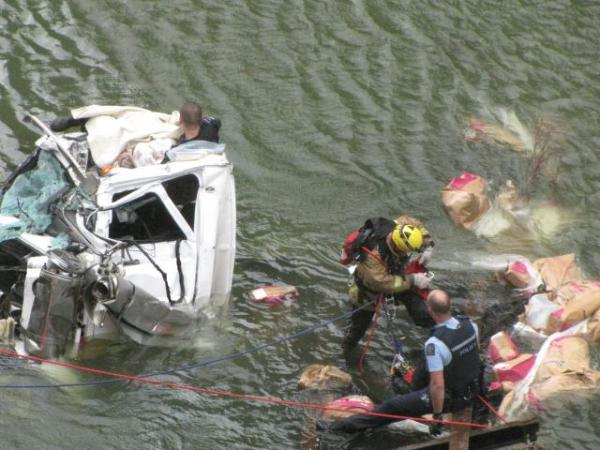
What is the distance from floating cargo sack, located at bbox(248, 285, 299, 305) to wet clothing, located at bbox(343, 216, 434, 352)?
124 centimetres

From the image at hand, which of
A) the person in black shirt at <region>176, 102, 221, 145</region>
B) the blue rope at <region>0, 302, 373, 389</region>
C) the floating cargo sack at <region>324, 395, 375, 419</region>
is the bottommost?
the blue rope at <region>0, 302, 373, 389</region>

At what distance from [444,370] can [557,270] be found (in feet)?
11.4

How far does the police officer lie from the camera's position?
7969mm

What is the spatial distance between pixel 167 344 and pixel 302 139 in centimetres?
463

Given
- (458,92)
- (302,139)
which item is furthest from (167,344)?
(458,92)

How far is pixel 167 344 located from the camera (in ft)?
32.9

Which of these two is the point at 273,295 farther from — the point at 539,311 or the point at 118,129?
the point at 539,311

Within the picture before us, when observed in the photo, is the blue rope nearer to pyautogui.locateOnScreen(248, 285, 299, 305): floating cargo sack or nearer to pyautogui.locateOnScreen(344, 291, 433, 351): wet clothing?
pyautogui.locateOnScreen(344, 291, 433, 351): wet clothing

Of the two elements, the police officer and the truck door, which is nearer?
the police officer

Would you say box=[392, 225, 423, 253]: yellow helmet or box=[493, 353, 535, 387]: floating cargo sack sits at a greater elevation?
box=[392, 225, 423, 253]: yellow helmet

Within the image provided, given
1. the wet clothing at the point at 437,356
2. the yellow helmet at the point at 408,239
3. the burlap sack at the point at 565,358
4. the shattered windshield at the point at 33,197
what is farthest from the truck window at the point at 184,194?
the burlap sack at the point at 565,358

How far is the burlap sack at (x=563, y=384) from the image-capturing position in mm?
9156

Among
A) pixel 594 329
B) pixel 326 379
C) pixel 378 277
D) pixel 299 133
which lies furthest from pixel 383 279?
pixel 299 133

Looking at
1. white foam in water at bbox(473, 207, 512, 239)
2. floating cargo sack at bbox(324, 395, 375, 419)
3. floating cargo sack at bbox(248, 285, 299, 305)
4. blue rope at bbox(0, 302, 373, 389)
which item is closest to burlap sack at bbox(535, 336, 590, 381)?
floating cargo sack at bbox(324, 395, 375, 419)
